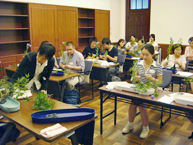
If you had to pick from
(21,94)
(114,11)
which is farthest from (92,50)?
(114,11)

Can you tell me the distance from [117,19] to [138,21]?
3.15 feet

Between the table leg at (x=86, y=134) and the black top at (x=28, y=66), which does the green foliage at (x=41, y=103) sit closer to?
the table leg at (x=86, y=134)

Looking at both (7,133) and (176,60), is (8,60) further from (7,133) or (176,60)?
(176,60)

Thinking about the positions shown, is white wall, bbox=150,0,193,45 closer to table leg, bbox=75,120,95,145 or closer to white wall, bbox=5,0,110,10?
white wall, bbox=5,0,110,10

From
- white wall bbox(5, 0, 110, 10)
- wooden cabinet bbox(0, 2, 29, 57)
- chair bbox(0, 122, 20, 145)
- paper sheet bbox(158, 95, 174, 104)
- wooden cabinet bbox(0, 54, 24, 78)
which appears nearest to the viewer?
chair bbox(0, 122, 20, 145)

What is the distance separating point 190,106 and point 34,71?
1919mm

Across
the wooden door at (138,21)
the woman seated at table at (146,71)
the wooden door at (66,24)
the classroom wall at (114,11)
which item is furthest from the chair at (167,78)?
the wooden door at (138,21)

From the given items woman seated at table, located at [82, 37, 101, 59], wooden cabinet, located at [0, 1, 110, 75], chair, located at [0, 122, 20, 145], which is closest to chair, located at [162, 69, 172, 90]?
woman seated at table, located at [82, 37, 101, 59]

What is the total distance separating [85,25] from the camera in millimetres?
8125

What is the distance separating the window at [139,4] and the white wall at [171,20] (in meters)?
0.30

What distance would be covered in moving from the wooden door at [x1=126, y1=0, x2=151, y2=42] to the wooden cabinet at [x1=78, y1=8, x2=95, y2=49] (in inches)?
88.1

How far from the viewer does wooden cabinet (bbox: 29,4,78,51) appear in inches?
232

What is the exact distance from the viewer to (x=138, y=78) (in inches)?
106

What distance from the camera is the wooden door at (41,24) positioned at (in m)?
5.84
